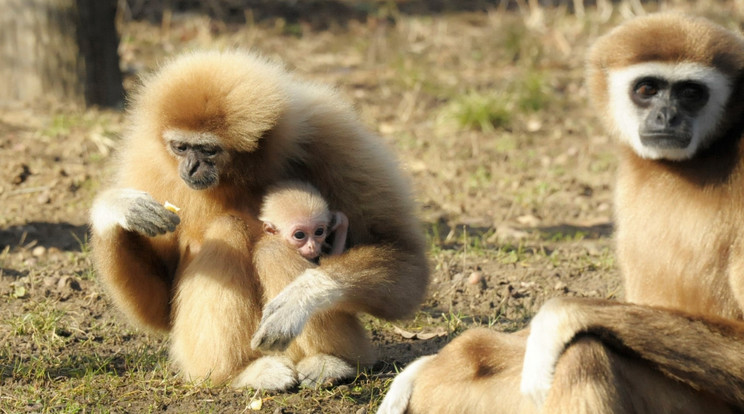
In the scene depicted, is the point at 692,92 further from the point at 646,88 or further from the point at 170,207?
the point at 170,207

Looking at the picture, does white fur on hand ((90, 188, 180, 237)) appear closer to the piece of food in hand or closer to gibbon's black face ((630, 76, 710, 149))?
the piece of food in hand

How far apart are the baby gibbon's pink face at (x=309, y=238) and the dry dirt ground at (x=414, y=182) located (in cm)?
85

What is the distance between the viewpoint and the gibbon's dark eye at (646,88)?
4.93 metres

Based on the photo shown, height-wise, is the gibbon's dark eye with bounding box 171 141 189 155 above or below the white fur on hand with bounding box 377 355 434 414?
above

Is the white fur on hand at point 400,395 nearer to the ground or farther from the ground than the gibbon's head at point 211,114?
nearer to the ground

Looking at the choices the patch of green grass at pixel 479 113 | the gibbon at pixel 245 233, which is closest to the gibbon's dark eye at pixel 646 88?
the gibbon at pixel 245 233

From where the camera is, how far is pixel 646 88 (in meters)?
4.97

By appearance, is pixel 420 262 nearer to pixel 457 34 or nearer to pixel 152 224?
pixel 152 224

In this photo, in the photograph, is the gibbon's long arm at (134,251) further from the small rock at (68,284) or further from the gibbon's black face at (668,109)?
the gibbon's black face at (668,109)

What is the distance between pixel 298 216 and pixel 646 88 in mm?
2130

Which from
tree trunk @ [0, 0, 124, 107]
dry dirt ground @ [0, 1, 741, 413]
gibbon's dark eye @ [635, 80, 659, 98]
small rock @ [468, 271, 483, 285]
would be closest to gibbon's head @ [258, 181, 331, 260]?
dry dirt ground @ [0, 1, 741, 413]

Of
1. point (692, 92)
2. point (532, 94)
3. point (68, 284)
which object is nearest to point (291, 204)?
point (68, 284)

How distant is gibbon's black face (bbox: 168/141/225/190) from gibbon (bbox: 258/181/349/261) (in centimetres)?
40

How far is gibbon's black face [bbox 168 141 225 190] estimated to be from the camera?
5625mm
